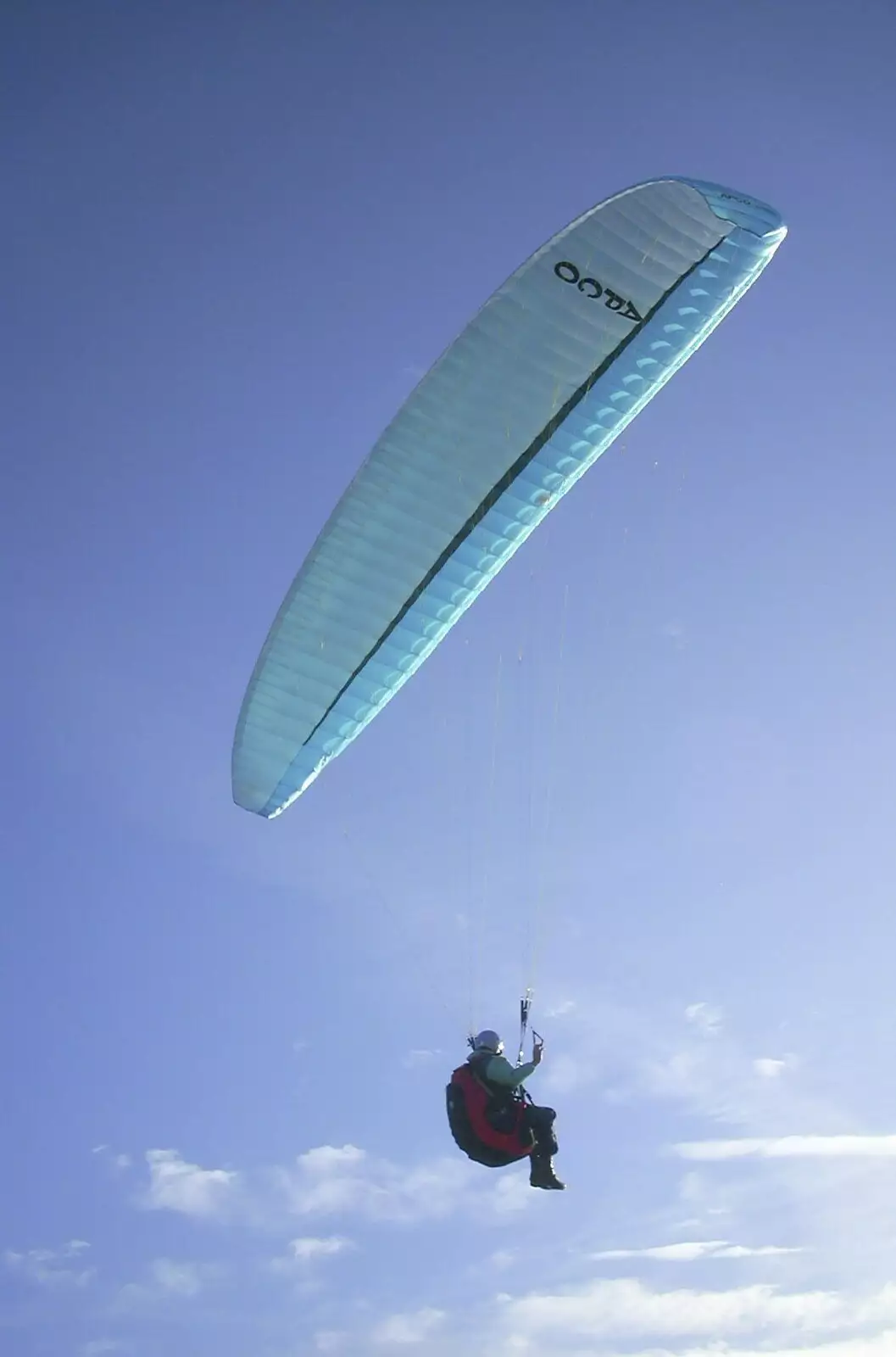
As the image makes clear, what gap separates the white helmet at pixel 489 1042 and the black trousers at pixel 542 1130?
0.65 metres

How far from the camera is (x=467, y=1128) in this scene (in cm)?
1363

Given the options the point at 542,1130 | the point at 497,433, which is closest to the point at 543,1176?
the point at 542,1130

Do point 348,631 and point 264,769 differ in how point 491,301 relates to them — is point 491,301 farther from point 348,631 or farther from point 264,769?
point 264,769

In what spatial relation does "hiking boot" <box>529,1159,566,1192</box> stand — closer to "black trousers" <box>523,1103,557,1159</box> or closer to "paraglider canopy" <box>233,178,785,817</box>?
"black trousers" <box>523,1103,557,1159</box>

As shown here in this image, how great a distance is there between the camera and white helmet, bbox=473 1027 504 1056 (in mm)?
14055

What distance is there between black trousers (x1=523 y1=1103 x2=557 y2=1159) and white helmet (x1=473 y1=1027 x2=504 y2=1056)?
654 mm

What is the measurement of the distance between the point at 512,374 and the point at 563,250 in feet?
4.77

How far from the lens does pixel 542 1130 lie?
13734 millimetres

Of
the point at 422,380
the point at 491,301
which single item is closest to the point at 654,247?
the point at 491,301

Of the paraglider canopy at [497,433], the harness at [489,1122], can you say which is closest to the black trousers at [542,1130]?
the harness at [489,1122]

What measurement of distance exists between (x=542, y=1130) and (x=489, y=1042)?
1037 mm

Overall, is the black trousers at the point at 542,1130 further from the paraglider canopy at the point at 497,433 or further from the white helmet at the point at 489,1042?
the paraglider canopy at the point at 497,433

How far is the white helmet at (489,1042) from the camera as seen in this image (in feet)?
46.1

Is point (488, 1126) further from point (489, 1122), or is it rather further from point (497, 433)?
point (497, 433)
